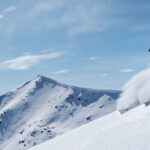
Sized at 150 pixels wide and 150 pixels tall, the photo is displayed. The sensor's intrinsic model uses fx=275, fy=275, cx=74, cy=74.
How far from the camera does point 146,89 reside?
3169 cm

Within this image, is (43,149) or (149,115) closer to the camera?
(149,115)

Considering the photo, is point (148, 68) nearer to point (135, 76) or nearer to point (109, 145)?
point (135, 76)

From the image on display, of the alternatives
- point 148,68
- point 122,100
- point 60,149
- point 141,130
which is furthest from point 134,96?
point 141,130

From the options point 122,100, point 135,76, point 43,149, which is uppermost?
point 135,76

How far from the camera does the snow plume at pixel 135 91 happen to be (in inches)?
1256

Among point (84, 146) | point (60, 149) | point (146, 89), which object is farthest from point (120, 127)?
point (146, 89)

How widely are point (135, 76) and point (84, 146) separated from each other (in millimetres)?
16163

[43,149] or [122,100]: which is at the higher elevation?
[122,100]

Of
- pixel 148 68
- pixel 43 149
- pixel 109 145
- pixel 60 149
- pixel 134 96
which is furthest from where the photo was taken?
pixel 148 68

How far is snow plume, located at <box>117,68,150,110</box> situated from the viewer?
31905mm

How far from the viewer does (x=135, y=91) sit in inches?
1340

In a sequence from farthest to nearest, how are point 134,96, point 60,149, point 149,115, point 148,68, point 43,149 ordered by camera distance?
1. point 148,68
2. point 134,96
3. point 43,149
4. point 60,149
5. point 149,115

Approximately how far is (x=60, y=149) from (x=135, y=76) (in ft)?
48.1

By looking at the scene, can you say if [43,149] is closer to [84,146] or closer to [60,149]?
[60,149]
